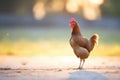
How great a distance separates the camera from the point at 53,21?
663 inches

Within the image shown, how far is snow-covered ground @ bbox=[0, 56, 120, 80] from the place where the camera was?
6719 mm

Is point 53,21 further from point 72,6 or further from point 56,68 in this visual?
point 56,68

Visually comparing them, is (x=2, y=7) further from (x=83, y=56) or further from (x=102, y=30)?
(x=83, y=56)

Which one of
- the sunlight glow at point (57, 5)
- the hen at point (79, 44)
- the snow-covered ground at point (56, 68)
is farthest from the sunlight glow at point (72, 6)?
the hen at point (79, 44)

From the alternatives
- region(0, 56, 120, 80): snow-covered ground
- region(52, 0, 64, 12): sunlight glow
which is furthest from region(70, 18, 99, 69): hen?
region(52, 0, 64, 12): sunlight glow

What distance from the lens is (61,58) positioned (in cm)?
880


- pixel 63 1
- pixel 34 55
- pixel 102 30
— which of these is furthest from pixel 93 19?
pixel 34 55

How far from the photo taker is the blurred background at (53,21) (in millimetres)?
11939

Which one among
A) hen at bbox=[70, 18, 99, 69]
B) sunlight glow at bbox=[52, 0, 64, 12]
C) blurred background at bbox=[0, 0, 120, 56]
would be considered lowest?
hen at bbox=[70, 18, 99, 69]

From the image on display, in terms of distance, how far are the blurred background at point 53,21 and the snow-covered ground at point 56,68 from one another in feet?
7.99

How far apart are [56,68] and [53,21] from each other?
9418 mm

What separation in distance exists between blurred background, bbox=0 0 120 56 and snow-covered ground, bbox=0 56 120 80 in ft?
7.99

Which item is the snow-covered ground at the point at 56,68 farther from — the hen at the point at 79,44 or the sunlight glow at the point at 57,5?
the sunlight glow at the point at 57,5

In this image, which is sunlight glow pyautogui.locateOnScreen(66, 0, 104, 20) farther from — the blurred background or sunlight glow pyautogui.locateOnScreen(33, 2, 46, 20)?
sunlight glow pyautogui.locateOnScreen(33, 2, 46, 20)
